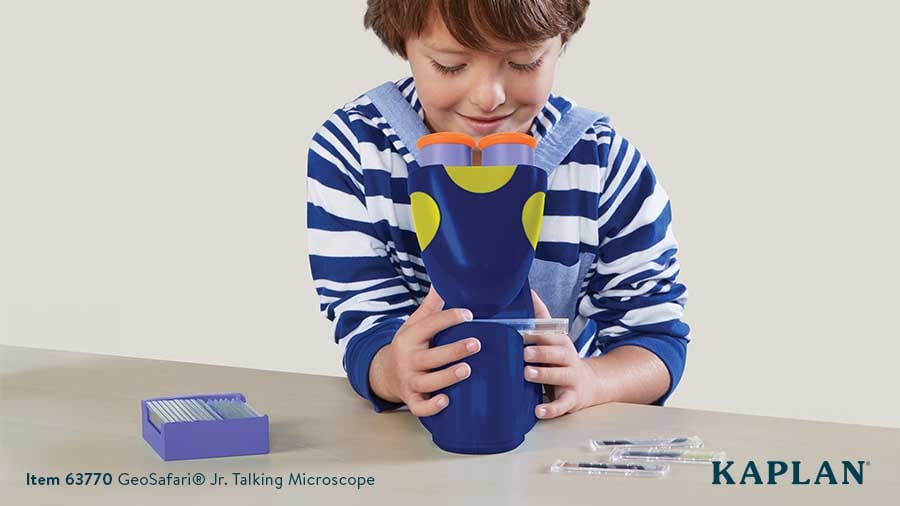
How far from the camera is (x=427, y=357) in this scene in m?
1.13

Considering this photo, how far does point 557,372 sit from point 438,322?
14cm

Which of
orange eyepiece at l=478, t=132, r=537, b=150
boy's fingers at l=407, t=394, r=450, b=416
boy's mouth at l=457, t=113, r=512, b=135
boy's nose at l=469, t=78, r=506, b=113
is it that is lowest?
boy's fingers at l=407, t=394, r=450, b=416

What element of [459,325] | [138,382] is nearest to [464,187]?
[459,325]

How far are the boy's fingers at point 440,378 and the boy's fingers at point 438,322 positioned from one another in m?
0.04

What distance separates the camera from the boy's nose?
4.28 ft

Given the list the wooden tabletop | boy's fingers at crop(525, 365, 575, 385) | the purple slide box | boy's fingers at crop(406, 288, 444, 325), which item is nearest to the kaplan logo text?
the wooden tabletop

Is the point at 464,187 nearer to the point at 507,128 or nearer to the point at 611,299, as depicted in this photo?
the point at 507,128

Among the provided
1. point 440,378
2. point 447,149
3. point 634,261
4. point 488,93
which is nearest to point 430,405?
point 440,378

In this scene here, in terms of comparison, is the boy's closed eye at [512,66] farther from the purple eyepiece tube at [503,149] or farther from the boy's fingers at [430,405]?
the boy's fingers at [430,405]

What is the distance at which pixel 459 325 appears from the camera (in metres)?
1.12

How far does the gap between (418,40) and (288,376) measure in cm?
43

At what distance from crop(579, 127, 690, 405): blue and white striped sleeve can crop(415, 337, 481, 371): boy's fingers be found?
402 millimetres

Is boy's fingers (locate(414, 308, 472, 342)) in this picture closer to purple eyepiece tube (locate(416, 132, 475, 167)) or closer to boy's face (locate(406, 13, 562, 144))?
purple eyepiece tube (locate(416, 132, 475, 167))

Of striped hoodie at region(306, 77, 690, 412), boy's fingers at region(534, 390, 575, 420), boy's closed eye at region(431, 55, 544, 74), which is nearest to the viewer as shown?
boy's fingers at region(534, 390, 575, 420)
